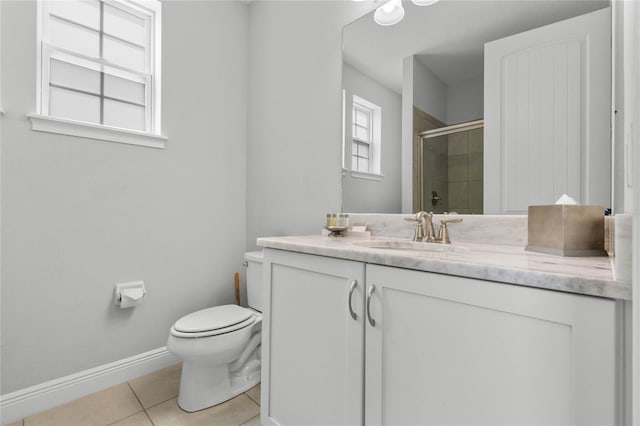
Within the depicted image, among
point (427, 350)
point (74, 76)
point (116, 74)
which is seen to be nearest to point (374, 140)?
point (427, 350)

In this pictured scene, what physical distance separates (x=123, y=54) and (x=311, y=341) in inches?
80.6

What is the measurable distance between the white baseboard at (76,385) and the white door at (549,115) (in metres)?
2.10

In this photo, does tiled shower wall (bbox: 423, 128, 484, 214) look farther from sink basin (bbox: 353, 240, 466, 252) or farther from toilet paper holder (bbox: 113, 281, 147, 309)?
toilet paper holder (bbox: 113, 281, 147, 309)

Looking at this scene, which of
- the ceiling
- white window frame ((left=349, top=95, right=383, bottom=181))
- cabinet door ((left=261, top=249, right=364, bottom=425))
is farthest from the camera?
white window frame ((left=349, top=95, right=383, bottom=181))

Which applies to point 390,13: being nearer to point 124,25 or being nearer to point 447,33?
point 447,33

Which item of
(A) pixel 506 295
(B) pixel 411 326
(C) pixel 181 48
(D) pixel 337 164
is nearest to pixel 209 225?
(D) pixel 337 164

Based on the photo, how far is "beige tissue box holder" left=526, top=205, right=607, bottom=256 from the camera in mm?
912

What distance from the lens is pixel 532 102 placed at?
1214 millimetres

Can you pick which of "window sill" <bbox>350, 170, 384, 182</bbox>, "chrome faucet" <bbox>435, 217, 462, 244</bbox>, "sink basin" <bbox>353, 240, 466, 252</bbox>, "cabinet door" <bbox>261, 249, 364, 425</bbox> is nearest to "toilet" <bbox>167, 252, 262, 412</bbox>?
"cabinet door" <bbox>261, 249, 364, 425</bbox>

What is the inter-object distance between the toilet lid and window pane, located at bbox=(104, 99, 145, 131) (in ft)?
4.11

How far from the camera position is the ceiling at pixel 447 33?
1229mm

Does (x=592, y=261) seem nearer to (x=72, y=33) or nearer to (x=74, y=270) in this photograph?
(x=74, y=270)

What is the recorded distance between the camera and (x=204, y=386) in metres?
1.63

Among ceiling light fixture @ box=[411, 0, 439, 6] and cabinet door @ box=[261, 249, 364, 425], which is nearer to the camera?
cabinet door @ box=[261, 249, 364, 425]
